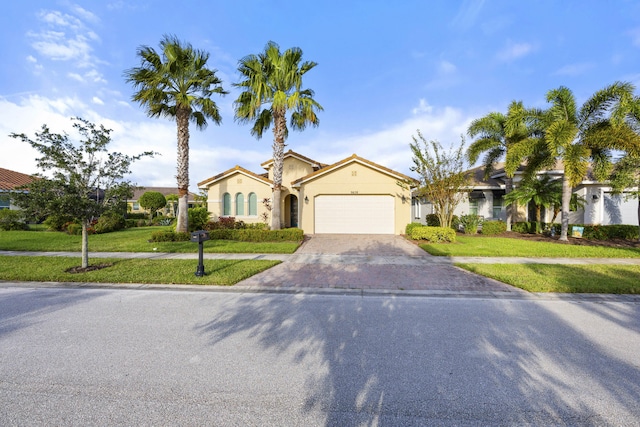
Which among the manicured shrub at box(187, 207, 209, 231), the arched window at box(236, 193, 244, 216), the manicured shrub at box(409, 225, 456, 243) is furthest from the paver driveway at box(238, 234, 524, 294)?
the arched window at box(236, 193, 244, 216)

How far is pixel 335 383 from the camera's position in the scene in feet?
8.65

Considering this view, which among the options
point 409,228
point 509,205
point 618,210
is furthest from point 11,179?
point 618,210

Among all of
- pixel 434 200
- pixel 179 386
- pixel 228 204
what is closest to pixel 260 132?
pixel 228 204

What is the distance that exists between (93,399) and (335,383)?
2.28 meters

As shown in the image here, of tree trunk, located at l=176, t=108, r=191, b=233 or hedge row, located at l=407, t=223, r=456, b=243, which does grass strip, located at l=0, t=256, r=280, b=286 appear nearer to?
tree trunk, located at l=176, t=108, r=191, b=233

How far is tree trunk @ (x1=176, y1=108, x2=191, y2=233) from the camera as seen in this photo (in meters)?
13.6

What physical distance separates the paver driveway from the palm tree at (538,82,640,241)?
29.1ft

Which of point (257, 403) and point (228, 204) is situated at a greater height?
point (228, 204)

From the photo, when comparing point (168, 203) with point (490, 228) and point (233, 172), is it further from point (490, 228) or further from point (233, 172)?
point (490, 228)

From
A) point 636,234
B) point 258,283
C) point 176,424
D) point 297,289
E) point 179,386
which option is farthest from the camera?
point 636,234

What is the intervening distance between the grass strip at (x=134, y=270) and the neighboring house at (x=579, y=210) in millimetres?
14441

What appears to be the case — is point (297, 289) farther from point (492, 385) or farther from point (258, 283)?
point (492, 385)

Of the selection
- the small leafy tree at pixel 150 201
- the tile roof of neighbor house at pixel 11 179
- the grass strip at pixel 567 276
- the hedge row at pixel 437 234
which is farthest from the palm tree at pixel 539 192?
the tile roof of neighbor house at pixel 11 179

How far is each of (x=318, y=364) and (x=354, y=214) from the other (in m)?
13.3
